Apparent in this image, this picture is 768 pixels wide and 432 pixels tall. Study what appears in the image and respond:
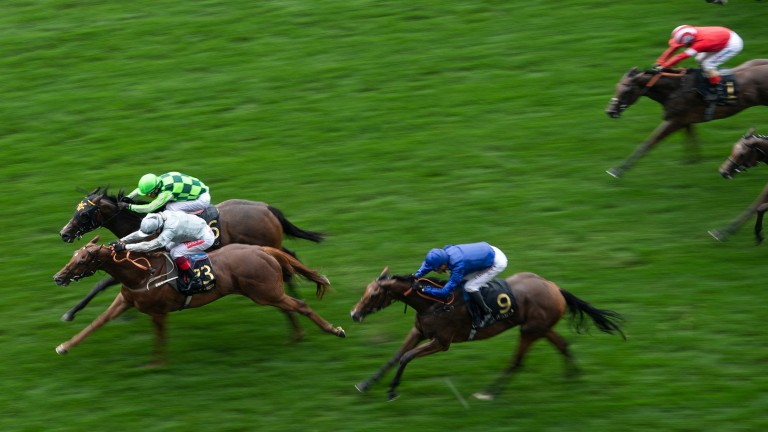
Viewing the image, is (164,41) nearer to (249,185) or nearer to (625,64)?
(249,185)

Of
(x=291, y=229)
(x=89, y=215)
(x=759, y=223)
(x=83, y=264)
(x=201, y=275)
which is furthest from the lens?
(x=759, y=223)

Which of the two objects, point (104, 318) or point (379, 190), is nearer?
point (104, 318)

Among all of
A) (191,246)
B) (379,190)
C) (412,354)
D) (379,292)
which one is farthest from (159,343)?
(379,190)

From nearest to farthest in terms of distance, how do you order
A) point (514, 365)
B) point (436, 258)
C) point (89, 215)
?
point (436, 258) → point (514, 365) → point (89, 215)

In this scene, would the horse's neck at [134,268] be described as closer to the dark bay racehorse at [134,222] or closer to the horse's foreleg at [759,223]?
the dark bay racehorse at [134,222]

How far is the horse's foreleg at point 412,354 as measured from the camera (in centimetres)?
950

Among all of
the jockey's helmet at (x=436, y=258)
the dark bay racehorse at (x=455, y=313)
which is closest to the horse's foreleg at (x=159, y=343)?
the dark bay racehorse at (x=455, y=313)

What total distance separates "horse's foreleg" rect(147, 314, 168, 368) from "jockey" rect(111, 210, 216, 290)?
533mm

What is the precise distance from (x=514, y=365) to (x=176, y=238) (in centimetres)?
354

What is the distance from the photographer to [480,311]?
9.56m

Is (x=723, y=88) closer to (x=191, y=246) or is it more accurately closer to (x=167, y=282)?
(x=191, y=246)

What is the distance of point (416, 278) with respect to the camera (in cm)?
952

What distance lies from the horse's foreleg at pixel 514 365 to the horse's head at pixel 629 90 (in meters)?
4.81

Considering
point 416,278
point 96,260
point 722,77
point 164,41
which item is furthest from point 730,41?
point 164,41
